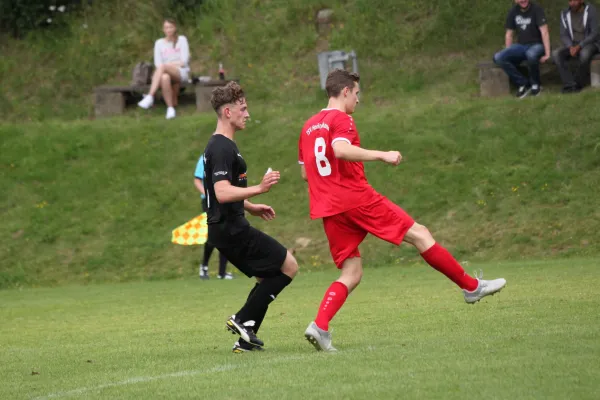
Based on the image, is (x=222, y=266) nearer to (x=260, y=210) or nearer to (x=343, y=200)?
(x=260, y=210)

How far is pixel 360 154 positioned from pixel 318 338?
1.30 meters

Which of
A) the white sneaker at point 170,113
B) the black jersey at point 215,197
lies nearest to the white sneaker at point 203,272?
the white sneaker at point 170,113

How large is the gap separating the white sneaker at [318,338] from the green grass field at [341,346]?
104 millimetres

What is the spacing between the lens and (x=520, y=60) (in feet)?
66.9

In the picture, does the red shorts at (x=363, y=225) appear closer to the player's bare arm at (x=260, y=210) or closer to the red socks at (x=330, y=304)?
the red socks at (x=330, y=304)

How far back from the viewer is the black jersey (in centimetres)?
771

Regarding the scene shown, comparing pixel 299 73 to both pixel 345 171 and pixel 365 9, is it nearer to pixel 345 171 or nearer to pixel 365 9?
pixel 365 9

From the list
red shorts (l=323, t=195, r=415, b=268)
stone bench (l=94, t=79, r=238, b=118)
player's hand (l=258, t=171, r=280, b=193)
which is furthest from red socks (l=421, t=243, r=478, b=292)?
stone bench (l=94, t=79, r=238, b=118)

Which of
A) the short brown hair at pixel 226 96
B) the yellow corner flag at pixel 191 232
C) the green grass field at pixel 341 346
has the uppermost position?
the short brown hair at pixel 226 96

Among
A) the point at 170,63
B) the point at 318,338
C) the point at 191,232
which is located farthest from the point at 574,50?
the point at 318,338

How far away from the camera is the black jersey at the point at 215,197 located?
7.71 metres

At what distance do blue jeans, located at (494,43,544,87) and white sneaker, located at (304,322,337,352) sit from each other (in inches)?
534

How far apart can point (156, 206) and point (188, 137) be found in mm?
2230

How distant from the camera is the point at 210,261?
18.3 metres
